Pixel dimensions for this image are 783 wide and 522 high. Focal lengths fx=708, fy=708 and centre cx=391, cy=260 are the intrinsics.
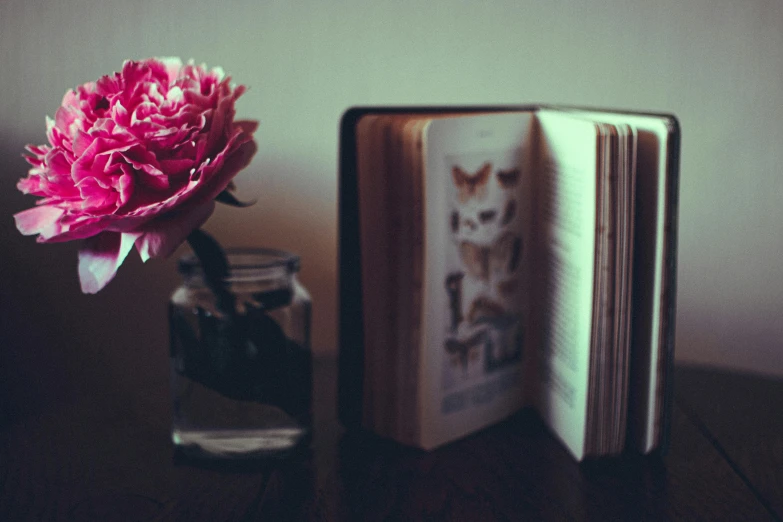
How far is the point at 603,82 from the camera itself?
98cm

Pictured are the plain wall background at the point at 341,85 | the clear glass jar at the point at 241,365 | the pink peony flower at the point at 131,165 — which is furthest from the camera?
the plain wall background at the point at 341,85

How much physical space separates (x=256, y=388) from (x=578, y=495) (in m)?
0.29

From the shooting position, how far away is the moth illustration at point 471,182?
642 mm

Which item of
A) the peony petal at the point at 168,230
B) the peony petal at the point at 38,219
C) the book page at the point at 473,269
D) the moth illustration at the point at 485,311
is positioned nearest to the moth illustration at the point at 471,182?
the book page at the point at 473,269

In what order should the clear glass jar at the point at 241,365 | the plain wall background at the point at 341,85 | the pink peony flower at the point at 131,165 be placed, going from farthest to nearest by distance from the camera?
the plain wall background at the point at 341,85 < the clear glass jar at the point at 241,365 < the pink peony flower at the point at 131,165

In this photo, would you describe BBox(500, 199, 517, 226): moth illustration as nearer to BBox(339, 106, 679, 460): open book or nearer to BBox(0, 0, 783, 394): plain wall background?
BBox(339, 106, 679, 460): open book

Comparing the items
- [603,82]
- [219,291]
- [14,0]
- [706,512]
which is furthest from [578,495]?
[14,0]

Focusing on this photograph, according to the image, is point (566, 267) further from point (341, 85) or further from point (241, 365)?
point (341, 85)

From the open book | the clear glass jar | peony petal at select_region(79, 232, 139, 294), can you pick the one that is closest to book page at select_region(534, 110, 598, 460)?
the open book

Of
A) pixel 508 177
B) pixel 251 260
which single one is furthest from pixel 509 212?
pixel 251 260

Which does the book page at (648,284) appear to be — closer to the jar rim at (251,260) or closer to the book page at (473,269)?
the book page at (473,269)

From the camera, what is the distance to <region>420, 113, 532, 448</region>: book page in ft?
2.08

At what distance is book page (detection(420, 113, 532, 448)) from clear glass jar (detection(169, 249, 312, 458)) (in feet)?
0.41

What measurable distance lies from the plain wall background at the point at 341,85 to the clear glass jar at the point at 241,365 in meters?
0.33
